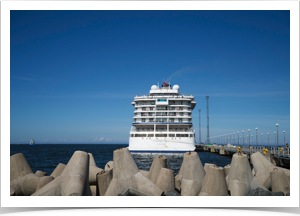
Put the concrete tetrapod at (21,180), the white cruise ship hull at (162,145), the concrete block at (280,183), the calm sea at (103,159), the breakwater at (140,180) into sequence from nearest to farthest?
the breakwater at (140,180), the concrete block at (280,183), the concrete tetrapod at (21,180), the calm sea at (103,159), the white cruise ship hull at (162,145)

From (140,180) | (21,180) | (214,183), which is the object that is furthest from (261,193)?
(21,180)

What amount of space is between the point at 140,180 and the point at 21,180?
5164mm

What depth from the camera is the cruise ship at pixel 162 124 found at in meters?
47.2

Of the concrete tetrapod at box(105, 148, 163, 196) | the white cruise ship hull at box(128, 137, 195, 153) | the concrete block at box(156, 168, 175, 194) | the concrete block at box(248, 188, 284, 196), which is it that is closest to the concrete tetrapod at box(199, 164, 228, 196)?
the concrete block at box(248, 188, 284, 196)

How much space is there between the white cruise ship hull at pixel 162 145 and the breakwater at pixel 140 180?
36.7 m

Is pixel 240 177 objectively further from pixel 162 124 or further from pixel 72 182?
pixel 162 124

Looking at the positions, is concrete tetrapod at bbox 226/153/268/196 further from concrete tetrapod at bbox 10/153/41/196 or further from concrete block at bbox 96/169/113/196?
concrete tetrapod at bbox 10/153/41/196

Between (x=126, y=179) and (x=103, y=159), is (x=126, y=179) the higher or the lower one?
the higher one

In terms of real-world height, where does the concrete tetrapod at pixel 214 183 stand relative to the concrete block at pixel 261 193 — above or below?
above

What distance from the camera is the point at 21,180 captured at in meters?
9.08

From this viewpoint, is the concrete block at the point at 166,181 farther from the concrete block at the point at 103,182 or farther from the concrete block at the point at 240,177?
the concrete block at the point at 240,177

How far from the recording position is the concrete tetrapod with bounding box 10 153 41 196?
8.97 metres

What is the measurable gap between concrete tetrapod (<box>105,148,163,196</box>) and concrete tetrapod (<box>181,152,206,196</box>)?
51.6 inches

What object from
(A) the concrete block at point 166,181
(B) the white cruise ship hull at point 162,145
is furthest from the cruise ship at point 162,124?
(A) the concrete block at point 166,181
